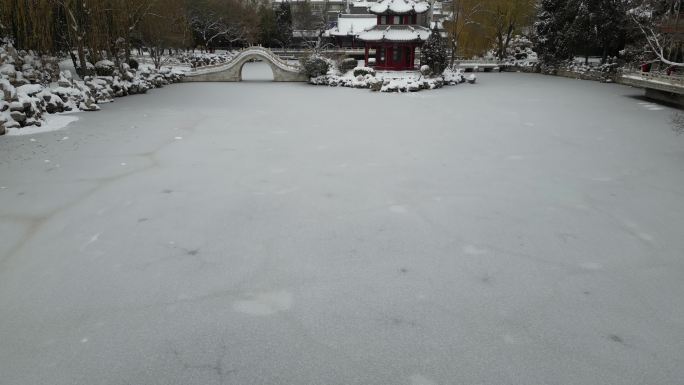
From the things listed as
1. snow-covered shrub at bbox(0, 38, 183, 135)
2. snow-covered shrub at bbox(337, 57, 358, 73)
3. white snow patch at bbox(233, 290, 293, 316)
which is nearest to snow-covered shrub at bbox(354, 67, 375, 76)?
snow-covered shrub at bbox(337, 57, 358, 73)

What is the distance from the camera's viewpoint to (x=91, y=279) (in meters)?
6.73

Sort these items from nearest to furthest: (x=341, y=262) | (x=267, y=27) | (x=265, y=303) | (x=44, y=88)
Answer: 1. (x=265, y=303)
2. (x=341, y=262)
3. (x=44, y=88)
4. (x=267, y=27)

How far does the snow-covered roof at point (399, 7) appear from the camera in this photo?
114 feet

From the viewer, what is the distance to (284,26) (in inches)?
2351

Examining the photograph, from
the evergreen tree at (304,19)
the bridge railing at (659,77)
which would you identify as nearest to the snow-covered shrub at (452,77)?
the bridge railing at (659,77)

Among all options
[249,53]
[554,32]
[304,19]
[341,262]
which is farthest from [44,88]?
[304,19]

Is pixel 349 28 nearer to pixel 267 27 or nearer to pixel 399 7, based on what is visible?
pixel 267 27

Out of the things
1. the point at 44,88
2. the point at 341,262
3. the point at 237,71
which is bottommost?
the point at 341,262

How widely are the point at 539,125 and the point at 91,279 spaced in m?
17.3

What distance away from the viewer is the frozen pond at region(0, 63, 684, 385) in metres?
5.06

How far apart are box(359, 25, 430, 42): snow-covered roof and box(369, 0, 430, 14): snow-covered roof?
3.60ft

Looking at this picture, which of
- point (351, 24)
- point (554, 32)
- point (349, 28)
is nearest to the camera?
point (554, 32)

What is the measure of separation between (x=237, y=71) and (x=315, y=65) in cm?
678

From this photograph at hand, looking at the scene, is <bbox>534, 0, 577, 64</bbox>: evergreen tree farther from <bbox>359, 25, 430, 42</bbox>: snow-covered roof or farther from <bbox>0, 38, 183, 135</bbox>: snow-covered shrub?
<bbox>0, 38, 183, 135</bbox>: snow-covered shrub
